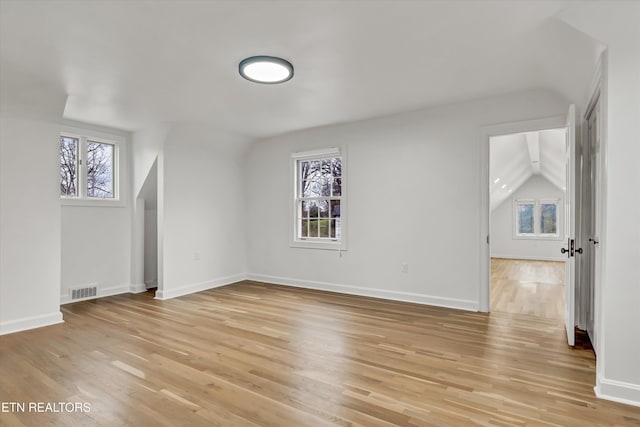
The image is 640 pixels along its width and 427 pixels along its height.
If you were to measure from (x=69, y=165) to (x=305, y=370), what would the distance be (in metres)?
4.35

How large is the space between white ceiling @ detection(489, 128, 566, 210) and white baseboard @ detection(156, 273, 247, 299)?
171 inches

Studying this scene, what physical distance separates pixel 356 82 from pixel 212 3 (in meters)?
1.67

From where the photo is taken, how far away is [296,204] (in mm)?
5707

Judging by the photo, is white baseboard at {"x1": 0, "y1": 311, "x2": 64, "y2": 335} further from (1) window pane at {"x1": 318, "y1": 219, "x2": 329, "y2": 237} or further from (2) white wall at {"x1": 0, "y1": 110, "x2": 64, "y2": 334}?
(1) window pane at {"x1": 318, "y1": 219, "x2": 329, "y2": 237}

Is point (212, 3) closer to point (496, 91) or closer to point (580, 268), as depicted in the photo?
point (496, 91)

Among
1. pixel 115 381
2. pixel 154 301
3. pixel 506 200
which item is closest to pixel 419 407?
pixel 115 381

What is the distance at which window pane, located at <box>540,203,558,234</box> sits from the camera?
10531 mm

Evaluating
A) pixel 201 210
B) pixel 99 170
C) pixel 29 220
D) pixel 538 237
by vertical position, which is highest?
pixel 99 170

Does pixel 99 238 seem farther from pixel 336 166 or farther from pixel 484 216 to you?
pixel 484 216

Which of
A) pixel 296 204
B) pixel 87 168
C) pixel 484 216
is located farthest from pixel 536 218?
pixel 87 168

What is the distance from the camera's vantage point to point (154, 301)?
4.71m

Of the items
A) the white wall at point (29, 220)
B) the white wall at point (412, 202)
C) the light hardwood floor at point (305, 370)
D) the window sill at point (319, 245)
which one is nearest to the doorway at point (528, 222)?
the white wall at point (412, 202)

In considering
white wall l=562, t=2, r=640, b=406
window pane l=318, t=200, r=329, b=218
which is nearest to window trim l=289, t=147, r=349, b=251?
window pane l=318, t=200, r=329, b=218

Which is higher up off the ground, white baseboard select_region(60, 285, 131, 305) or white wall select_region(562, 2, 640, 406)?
white wall select_region(562, 2, 640, 406)
